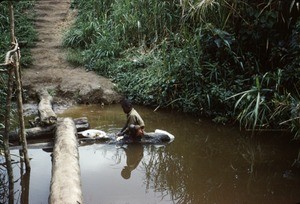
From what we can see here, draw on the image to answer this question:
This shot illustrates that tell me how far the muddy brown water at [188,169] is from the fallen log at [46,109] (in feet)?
2.03

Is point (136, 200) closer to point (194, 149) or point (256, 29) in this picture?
point (194, 149)

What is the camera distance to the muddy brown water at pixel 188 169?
5.10 metres

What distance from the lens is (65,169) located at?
15.5 feet

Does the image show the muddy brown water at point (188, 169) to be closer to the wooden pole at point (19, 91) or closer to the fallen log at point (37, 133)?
the fallen log at point (37, 133)

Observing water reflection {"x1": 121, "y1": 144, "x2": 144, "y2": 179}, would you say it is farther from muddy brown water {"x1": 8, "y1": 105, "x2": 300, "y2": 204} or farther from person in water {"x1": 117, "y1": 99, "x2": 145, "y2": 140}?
person in water {"x1": 117, "y1": 99, "x2": 145, "y2": 140}

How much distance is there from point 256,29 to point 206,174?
3439 millimetres

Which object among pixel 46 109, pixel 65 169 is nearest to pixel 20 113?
pixel 65 169

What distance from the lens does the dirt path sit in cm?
886

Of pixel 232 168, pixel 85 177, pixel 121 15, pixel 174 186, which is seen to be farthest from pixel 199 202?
pixel 121 15

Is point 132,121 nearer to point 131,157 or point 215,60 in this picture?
point 131,157

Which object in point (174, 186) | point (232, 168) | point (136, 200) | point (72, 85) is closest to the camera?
point (136, 200)

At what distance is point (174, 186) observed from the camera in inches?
212

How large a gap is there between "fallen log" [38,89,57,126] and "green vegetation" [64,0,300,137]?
1.67 meters

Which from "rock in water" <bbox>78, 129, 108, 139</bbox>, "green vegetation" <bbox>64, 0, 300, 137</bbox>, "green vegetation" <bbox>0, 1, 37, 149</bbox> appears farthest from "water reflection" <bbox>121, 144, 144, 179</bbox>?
"green vegetation" <bbox>0, 1, 37, 149</bbox>
